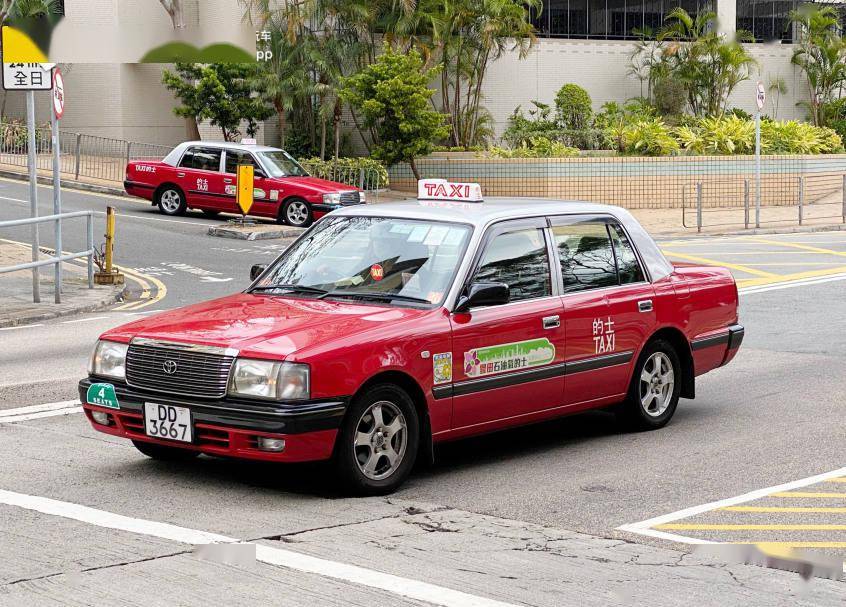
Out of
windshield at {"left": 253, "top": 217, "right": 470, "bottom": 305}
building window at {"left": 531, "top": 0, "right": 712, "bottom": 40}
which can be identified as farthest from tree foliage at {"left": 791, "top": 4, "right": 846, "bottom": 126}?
windshield at {"left": 253, "top": 217, "right": 470, "bottom": 305}

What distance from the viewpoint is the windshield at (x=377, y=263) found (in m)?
8.18

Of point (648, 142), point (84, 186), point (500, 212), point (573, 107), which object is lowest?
point (500, 212)

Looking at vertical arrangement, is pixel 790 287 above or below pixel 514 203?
below

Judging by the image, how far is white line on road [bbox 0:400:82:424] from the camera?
9.81 metres

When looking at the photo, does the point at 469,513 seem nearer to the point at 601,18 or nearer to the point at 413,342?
the point at 413,342

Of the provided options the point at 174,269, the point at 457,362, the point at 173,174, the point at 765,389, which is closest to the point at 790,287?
the point at 765,389

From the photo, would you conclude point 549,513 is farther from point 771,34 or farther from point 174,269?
point 771,34

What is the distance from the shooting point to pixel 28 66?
16672 mm

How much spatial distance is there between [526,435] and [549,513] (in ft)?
7.37

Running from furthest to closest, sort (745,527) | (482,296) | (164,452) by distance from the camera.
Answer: (164,452), (482,296), (745,527)

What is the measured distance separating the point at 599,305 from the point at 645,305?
0.52 metres

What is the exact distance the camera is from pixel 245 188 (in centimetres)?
2725

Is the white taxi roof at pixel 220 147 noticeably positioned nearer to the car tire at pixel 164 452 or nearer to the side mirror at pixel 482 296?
the car tire at pixel 164 452

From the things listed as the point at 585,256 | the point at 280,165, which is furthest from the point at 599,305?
the point at 280,165
